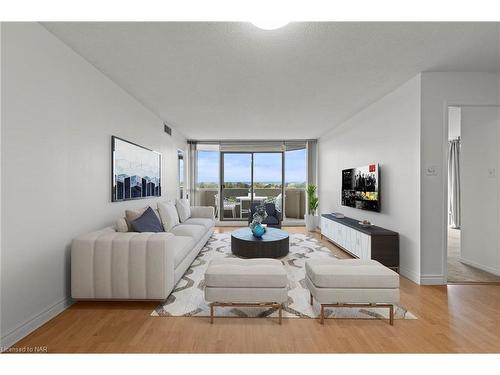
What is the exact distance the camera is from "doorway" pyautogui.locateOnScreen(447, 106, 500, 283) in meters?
3.39

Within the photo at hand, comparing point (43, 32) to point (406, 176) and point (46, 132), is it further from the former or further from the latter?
point (406, 176)

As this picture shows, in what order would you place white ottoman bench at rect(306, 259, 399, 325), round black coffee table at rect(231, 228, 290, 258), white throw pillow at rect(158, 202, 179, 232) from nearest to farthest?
white ottoman bench at rect(306, 259, 399, 325) < round black coffee table at rect(231, 228, 290, 258) < white throw pillow at rect(158, 202, 179, 232)

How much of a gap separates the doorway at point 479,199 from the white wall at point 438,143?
268mm

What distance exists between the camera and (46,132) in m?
2.20

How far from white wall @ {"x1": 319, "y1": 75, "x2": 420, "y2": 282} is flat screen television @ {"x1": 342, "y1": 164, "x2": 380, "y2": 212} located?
103mm

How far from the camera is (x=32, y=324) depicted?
6.70 feet

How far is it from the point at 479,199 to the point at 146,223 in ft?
15.4

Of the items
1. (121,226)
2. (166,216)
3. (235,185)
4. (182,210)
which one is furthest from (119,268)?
(235,185)

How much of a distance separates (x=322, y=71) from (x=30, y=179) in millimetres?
3149

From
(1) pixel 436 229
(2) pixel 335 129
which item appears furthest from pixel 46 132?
(2) pixel 335 129

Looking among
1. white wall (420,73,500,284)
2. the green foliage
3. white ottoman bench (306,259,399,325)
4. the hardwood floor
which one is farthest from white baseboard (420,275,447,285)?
the green foliage

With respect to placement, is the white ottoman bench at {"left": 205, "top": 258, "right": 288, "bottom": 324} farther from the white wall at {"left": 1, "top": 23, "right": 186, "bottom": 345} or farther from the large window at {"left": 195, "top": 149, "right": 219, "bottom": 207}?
the large window at {"left": 195, "top": 149, "right": 219, "bottom": 207}

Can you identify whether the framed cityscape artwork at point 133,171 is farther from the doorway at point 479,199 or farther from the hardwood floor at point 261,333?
the doorway at point 479,199

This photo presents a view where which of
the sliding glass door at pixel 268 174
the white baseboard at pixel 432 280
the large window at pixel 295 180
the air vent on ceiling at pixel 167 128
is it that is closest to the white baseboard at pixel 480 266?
the white baseboard at pixel 432 280
